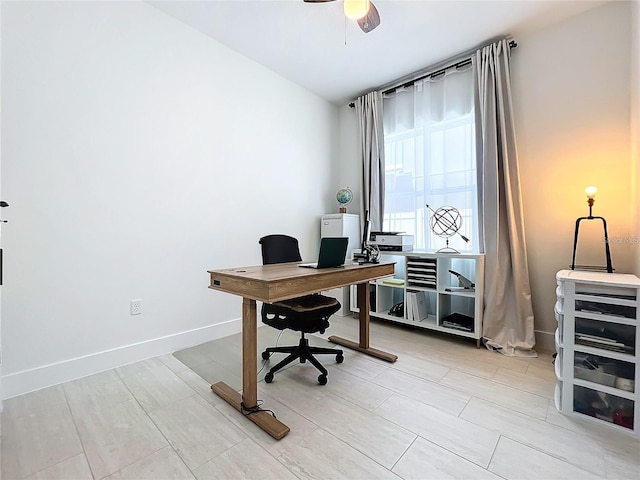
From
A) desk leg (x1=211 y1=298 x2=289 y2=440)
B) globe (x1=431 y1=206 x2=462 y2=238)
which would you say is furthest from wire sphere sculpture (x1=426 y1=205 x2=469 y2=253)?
desk leg (x1=211 y1=298 x2=289 y2=440)

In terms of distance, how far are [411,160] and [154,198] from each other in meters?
2.66

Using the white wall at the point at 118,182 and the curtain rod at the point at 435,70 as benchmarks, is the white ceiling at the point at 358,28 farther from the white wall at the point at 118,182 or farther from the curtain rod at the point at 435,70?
the white wall at the point at 118,182

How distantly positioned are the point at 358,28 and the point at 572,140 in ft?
6.70

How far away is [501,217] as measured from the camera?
8.30ft

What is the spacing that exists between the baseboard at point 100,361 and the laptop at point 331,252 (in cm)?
150

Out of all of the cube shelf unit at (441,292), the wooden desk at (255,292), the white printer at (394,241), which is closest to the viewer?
the wooden desk at (255,292)

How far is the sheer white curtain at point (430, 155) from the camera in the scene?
2.83m

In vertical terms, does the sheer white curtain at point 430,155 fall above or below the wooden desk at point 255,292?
above

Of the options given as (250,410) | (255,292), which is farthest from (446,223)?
(250,410)

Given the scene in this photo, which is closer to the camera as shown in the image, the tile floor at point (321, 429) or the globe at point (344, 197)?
the tile floor at point (321, 429)

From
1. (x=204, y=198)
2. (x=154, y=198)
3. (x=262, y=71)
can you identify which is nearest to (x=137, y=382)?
(x=154, y=198)

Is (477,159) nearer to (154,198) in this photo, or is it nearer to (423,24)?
(423,24)

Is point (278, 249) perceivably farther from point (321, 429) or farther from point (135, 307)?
point (321, 429)

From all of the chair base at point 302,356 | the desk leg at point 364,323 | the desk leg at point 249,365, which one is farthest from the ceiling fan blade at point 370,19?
the chair base at point 302,356
